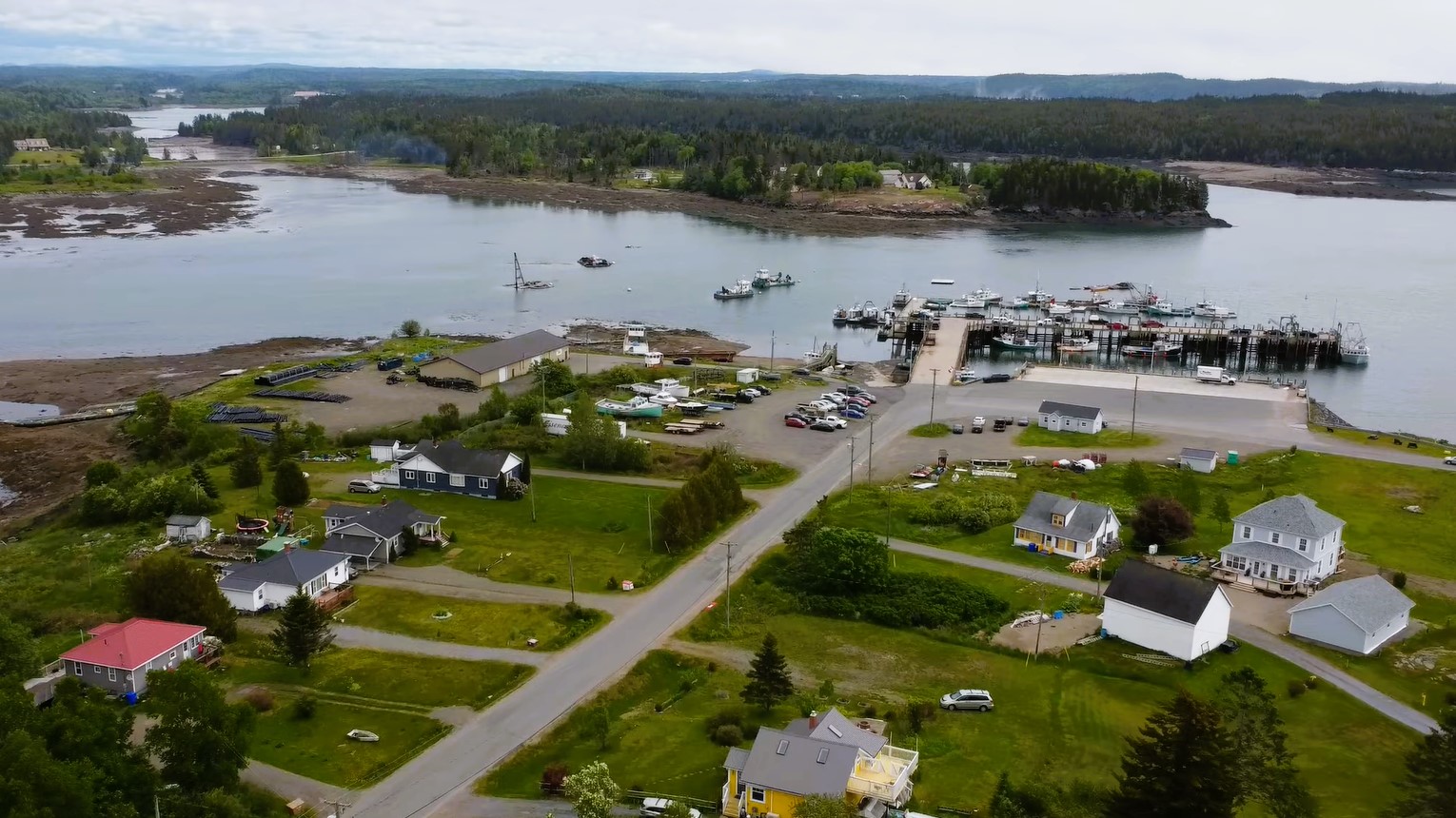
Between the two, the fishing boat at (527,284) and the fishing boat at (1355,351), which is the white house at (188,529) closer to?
the fishing boat at (527,284)

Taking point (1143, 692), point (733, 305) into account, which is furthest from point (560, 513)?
point (733, 305)

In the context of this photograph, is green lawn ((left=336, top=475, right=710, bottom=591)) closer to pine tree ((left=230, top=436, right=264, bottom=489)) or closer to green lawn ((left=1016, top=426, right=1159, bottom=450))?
pine tree ((left=230, top=436, right=264, bottom=489))

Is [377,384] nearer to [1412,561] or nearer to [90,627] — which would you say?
[90,627]

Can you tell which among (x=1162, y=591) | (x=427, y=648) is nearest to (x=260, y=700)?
(x=427, y=648)

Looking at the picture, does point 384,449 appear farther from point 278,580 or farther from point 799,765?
point 799,765

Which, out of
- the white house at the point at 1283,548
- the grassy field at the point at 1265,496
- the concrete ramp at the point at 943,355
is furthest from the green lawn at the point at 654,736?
the concrete ramp at the point at 943,355

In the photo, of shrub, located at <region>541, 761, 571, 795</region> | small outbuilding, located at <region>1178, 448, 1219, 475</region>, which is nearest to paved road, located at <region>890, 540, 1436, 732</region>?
small outbuilding, located at <region>1178, 448, 1219, 475</region>
